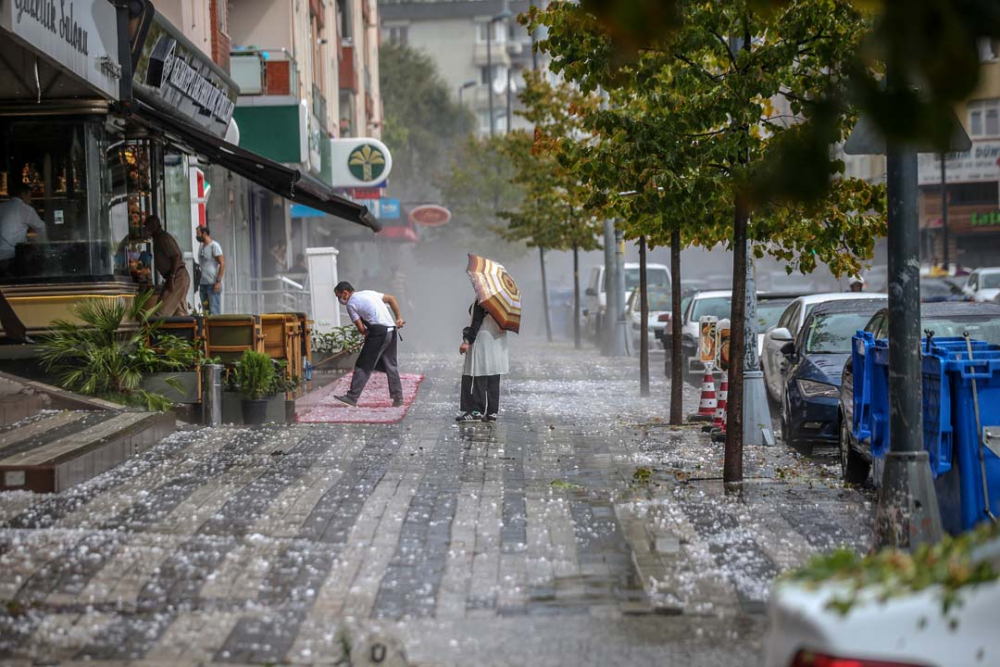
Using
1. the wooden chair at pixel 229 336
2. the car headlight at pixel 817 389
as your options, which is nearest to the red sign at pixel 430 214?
the wooden chair at pixel 229 336

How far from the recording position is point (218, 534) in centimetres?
827

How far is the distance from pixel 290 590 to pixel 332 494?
2.85 meters

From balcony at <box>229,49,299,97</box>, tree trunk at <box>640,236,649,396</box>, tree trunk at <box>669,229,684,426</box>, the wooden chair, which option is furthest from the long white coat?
balcony at <box>229,49,299,97</box>

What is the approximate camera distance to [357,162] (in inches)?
1320

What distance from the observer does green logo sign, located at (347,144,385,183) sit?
33375mm

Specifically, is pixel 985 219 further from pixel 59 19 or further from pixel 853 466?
pixel 59 19

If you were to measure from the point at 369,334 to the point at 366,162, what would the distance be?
57.6 feet

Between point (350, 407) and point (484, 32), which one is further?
point (484, 32)

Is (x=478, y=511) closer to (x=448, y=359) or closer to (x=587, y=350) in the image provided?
(x=448, y=359)

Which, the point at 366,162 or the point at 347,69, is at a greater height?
the point at 347,69

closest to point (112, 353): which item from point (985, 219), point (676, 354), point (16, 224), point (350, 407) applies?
point (16, 224)

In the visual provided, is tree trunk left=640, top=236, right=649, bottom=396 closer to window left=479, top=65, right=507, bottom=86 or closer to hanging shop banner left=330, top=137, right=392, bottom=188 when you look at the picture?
hanging shop banner left=330, top=137, right=392, bottom=188

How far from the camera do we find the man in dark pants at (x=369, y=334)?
53.3 feet

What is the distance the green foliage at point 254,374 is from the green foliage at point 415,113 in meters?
59.6
